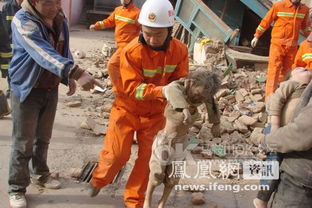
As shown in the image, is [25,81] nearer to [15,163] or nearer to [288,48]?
[15,163]

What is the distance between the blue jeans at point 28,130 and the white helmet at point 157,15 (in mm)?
1086

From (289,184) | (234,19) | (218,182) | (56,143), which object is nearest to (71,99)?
(56,143)

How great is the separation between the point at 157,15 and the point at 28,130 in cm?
148

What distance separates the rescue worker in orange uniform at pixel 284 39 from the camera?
6922 millimetres

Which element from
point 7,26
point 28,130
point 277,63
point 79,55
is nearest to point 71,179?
point 28,130

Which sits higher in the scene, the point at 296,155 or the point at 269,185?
the point at 296,155

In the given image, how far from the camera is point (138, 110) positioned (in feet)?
10.8

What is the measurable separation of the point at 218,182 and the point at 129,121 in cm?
163

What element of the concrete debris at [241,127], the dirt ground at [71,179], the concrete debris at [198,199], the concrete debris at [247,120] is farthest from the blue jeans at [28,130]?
the concrete debris at [247,120]

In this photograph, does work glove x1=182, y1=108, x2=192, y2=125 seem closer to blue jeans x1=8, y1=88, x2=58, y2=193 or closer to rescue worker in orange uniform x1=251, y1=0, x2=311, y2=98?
blue jeans x1=8, y1=88, x2=58, y2=193

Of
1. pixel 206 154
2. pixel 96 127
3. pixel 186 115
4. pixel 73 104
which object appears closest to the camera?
pixel 186 115

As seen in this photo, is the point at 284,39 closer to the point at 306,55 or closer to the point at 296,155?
the point at 306,55

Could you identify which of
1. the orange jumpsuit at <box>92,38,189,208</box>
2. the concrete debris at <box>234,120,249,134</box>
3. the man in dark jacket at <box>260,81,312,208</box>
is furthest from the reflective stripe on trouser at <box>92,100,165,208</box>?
the concrete debris at <box>234,120,249,134</box>

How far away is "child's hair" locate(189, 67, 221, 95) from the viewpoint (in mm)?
2889
